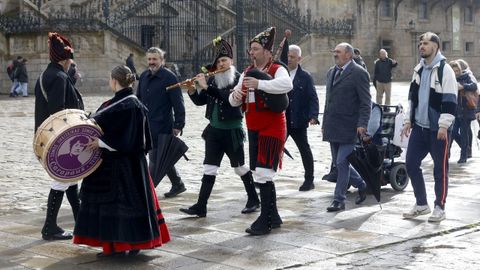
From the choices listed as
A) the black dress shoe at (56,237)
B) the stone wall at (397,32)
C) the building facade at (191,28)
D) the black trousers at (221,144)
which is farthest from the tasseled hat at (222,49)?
the stone wall at (397,32)

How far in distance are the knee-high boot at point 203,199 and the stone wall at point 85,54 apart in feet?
87.3

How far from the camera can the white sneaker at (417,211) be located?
9.46m

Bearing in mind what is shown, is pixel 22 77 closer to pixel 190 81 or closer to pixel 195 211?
pixel 195 211

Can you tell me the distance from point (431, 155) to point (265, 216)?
6.59 feet

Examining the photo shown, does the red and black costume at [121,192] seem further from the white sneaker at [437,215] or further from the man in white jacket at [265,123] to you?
the white sneaker at [437,215]

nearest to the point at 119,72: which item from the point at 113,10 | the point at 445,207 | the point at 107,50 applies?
the point at 445,207

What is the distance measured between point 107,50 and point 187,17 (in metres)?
5.30

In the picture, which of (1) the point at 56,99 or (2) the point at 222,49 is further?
(2) the point at 222,49

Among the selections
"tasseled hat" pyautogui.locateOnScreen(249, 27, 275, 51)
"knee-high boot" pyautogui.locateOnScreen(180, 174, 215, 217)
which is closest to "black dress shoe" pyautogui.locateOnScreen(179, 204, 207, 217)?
"knee-high boot" pyautogui.locateOnScreen(180, 174, 215, 217)

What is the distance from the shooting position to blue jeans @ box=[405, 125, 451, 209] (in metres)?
9.35

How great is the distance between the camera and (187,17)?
40281mm

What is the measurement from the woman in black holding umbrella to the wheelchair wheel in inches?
172

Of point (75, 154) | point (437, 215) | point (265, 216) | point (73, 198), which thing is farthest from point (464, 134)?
point (75, 154)

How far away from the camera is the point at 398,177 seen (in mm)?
11500
